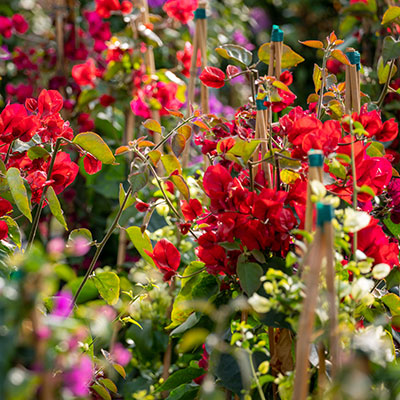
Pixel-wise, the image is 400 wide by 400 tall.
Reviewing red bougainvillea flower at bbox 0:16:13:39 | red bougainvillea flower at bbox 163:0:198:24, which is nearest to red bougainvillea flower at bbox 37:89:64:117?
red bougainvillea flower at bbox 163:0:198:24

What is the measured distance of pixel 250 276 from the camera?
30.6 inches

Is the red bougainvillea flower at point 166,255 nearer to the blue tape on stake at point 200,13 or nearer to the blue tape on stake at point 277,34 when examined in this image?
the blue tape on stake at point 277,34

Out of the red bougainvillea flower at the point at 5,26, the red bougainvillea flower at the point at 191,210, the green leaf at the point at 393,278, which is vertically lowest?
the green leaf at the point at 393,278

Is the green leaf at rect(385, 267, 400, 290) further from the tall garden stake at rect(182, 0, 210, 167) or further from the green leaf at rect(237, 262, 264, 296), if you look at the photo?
the tall garden stake at rect(182, 0, 210, 167)

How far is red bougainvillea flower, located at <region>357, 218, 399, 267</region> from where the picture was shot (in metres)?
0.77

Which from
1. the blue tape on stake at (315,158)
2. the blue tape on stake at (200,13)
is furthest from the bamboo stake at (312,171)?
the blue tape on stake at (200,13)

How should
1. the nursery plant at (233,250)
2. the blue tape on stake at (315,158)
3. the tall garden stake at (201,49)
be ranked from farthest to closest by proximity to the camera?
the tall garden stake at (201,49) → the blue tape on stake at (315,158) → the nursery plant at (233,250)

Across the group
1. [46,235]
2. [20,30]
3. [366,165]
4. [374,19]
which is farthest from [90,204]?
[366,165]

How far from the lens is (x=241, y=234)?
0.82m

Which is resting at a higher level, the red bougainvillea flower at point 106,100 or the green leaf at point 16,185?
the green leaf at point 16,185

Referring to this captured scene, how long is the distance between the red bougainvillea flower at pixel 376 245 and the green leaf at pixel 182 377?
1.27 feet

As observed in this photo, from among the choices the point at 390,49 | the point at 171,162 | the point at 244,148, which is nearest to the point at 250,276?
the point at 244,148

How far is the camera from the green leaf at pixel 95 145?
0.86 metres

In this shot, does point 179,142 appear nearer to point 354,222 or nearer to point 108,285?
point 108,285
